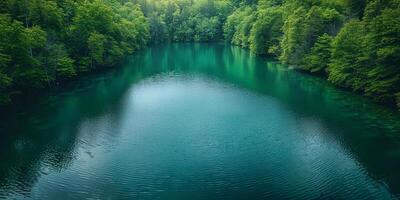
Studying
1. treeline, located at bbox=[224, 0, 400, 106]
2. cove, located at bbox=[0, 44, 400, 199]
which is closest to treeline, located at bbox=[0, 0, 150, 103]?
cove, located at bbox=[0, 44, 400, 199]

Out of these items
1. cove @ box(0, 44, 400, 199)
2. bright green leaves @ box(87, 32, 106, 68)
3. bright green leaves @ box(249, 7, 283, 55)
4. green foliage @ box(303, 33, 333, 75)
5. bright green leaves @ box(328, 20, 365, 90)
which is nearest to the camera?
cove @ box(0, 44, 400, 199)

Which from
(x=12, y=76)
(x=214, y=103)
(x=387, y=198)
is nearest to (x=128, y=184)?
(x=387, y=198)

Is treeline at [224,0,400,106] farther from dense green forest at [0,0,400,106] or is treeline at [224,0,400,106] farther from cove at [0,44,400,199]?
cove at [0,44,400,199]

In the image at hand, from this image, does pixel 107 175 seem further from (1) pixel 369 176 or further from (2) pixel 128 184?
(1) pixel 369 176

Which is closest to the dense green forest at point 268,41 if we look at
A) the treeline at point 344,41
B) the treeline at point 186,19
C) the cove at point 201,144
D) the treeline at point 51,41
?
the treeline at point 344,41

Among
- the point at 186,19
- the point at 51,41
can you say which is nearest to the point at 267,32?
the point at 51,41

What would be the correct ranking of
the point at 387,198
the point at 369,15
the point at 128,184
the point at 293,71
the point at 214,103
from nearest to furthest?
1. the point at 387,198
2. the point at 128,184
3. the point at 214,103
4. the point at 369,15
5. the point at 293,71

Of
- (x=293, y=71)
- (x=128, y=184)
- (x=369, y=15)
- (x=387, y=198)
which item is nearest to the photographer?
(x=387, y=198)
